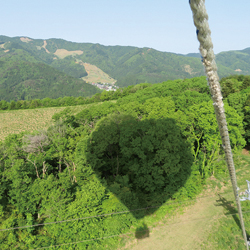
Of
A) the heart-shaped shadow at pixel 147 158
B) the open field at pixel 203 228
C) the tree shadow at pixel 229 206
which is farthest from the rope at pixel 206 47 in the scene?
the tree shadow at pixel 229 206

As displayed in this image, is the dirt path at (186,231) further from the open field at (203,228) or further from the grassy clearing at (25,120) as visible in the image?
the grassy clearing at (25,120)

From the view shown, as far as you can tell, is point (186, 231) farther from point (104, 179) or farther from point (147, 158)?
point (104, 179)

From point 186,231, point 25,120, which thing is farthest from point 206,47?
point 25,120

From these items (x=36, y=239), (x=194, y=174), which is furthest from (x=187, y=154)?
(x=36, y=239)

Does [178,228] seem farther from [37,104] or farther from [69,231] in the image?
[37,104]

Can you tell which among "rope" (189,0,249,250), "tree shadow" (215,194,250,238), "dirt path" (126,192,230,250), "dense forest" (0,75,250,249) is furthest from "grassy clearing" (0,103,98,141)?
"rope" (189,0,249,250)

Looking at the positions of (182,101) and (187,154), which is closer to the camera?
(187,154)
